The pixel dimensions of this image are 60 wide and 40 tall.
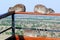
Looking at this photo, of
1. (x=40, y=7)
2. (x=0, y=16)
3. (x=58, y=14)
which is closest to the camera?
(x=0, y=16)

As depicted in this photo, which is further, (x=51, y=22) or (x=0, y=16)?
(x=51, y=22)

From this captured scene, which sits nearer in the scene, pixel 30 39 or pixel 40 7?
pixel 30 39

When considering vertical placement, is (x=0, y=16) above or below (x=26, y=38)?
above

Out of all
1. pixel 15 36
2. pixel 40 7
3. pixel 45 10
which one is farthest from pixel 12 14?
pixel 40 7

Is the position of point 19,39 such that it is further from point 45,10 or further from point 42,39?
point 45,10

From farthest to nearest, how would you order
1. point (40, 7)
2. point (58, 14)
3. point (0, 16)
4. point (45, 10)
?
1. point (40, 7)
2. point (45, 10)
3. point (58, 14)
4. point (0, 16)

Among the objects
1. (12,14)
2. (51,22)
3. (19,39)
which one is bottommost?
(51,22)

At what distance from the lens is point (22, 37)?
4.62 meters

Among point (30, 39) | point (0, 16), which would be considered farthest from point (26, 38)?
point (0, 16)

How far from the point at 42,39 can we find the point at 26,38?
0.30m

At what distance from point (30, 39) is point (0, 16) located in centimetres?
106

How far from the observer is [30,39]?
4574 millimetres

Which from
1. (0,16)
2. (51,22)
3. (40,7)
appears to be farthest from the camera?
(51,22)

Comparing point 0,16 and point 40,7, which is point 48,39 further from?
point 40,7
